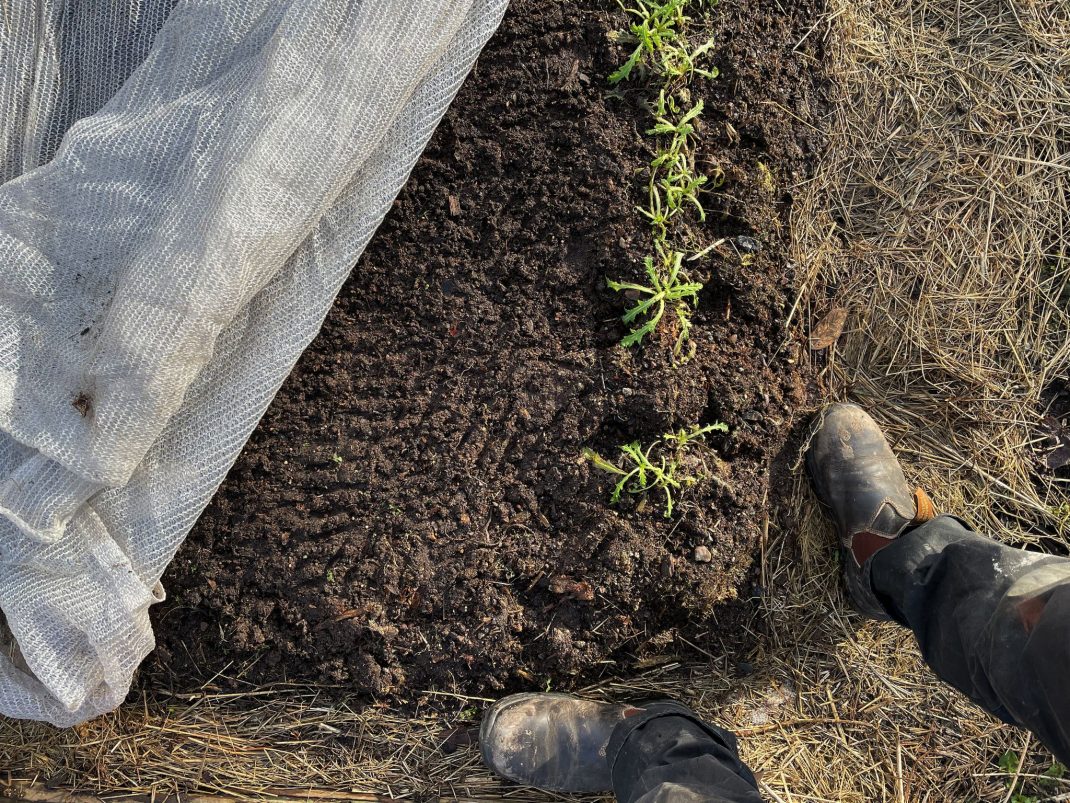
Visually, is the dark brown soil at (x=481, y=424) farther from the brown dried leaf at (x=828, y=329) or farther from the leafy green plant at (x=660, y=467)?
the brown dried leaf at (x=828, y=329)

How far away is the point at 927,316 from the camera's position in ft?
5.93

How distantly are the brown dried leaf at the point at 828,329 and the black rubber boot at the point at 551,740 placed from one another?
3.40 feet

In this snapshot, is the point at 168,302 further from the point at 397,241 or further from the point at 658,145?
the point at 658,145

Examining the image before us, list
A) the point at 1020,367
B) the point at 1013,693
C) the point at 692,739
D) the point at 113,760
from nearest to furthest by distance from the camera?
1. the point at 1013,693
2. the point at 692,739
3. the point at 113,760
4. the point at 1020,367

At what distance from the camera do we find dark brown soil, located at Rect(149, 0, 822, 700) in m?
1.57

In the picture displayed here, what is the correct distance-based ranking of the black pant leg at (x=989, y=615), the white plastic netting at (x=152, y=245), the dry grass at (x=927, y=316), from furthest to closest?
1. the dry grass at (x=927, y=316)
2. the white plastic netting at (x=152, y=245)
3. the black pant leg at (x=989, y=615)

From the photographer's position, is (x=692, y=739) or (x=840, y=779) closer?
(x=692, y=739)

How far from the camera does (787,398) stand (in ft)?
5.65

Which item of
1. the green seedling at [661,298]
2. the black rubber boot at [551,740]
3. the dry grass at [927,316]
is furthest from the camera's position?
the dry grass at [927,316]

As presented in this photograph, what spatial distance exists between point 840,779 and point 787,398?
963 millimetres

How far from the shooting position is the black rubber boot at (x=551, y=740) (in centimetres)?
162

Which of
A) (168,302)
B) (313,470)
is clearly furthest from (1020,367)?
(168,302)

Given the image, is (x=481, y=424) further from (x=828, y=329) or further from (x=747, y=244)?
(x=828, y=329)

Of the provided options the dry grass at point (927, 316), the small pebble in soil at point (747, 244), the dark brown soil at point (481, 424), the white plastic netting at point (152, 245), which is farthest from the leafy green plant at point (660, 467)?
the white plastic netting at point (152, 245)
